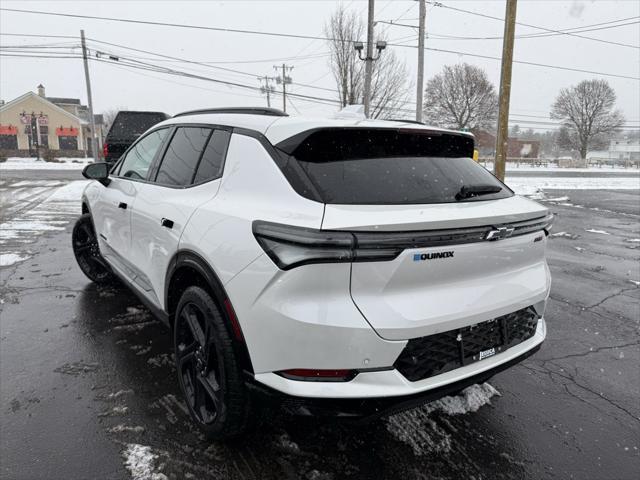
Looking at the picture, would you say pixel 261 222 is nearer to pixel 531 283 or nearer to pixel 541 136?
pixel 531 283

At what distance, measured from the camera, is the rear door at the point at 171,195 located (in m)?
2.56

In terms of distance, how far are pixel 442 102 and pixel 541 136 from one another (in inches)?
2853

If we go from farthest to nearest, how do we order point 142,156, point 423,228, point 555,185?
point 555,185
point 142,156
point 423,228

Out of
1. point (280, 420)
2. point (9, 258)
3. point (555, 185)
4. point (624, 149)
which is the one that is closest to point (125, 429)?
point (280, 420)

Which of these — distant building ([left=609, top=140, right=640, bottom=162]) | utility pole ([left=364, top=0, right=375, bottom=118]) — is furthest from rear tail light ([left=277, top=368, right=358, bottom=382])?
distant building ([left=609, top=140, right=640, bottom=162])

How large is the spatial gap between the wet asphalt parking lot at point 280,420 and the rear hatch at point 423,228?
63cm

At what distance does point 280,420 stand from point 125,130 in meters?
12.2

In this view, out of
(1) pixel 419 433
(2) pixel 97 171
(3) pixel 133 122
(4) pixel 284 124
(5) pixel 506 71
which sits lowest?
(1) pixel 419 433

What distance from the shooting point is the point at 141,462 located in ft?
7.43

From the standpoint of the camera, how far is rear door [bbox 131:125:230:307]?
8.41 ft

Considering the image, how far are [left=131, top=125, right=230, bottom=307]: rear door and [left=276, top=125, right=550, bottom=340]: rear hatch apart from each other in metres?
0.71

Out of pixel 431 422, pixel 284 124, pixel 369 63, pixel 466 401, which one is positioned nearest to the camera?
pixel 284 124

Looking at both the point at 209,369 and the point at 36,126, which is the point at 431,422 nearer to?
the point at 209,369

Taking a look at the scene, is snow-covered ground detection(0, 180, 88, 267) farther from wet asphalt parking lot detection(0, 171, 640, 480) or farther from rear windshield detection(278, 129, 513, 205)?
rear windshield detection(278, 129, 513, 205)
